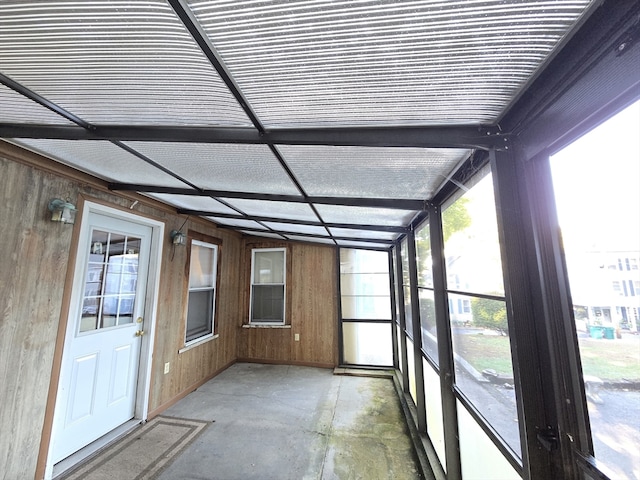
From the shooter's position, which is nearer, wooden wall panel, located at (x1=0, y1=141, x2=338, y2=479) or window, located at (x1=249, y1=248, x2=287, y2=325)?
wooden wall panel, located at (x1=0, y1=141, x2=338, y2=479)

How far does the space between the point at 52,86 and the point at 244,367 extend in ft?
15.2

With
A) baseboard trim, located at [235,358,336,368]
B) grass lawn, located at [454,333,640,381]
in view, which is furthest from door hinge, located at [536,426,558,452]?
baseboard trim, located at [235,358,336,368]

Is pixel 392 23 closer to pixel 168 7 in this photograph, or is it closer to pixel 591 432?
pixel 168 7

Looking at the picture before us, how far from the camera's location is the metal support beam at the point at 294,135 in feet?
3.58

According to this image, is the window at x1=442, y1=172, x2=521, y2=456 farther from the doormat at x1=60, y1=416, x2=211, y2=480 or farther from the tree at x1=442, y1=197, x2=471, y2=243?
the doormat at x1=60, y1=416, x2=211, y2=480

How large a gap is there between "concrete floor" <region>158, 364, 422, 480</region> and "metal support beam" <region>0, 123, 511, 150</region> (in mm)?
2490

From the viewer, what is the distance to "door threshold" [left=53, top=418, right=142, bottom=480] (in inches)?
85.8

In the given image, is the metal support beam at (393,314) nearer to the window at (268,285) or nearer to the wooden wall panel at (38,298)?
the window at (268,285)

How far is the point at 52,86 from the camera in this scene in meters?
1.05

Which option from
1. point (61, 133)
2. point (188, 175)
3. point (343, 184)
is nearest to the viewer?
point (61, 133)

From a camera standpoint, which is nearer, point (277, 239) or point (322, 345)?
point (322, 345)

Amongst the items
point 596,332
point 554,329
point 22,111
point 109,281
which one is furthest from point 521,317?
point 109,281

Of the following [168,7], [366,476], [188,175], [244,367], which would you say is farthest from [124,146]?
[244,367]

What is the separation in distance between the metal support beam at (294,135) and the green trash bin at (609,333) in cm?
68
